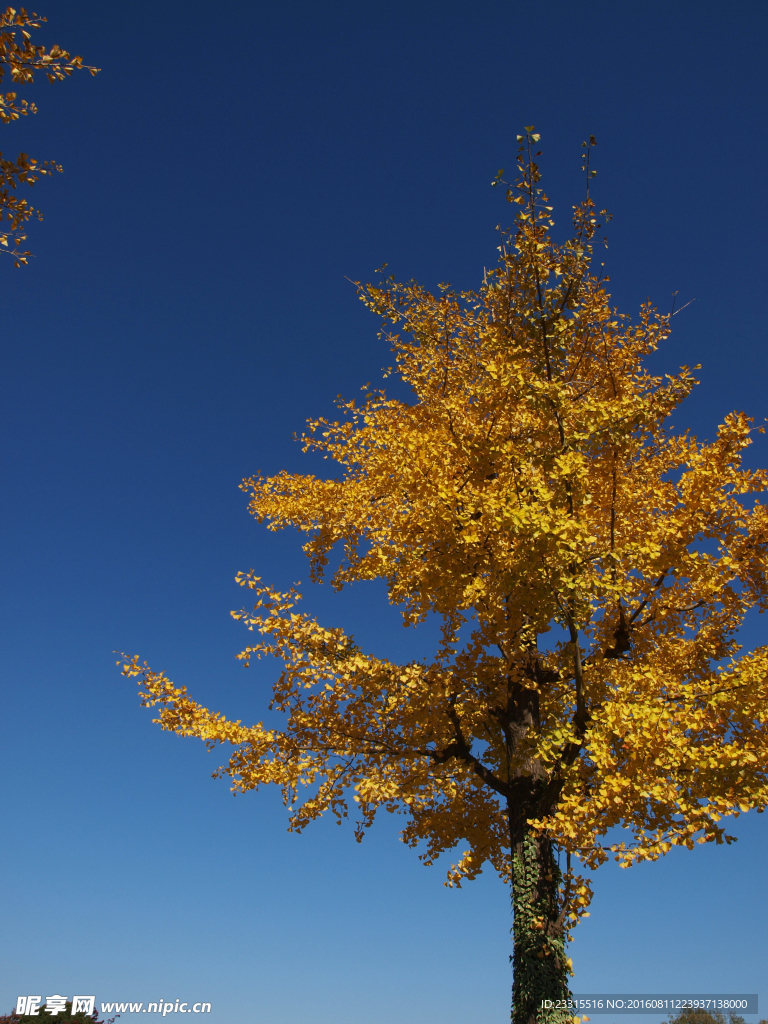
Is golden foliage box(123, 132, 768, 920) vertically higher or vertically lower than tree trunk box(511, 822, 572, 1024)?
higher

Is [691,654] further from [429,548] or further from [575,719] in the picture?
[429,548]

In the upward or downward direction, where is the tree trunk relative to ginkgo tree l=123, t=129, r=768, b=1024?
downward

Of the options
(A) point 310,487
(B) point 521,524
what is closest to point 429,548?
(B) point 521,524

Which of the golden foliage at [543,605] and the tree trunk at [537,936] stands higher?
the golden foliage at [543,605]

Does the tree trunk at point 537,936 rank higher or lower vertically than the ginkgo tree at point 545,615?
lower

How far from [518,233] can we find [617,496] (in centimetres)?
264

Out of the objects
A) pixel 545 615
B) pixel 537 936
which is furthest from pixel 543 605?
pixel 537 936

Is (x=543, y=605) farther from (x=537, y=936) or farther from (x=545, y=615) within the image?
(x=537, y=936)

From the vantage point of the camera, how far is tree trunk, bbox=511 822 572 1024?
574cm

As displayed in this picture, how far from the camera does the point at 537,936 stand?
19.7 feet

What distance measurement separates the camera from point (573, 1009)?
5.79 metres

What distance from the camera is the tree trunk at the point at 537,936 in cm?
574

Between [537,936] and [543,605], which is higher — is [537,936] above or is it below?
below

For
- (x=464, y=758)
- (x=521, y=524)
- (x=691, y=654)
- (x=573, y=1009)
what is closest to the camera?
(x=521, y=524)
